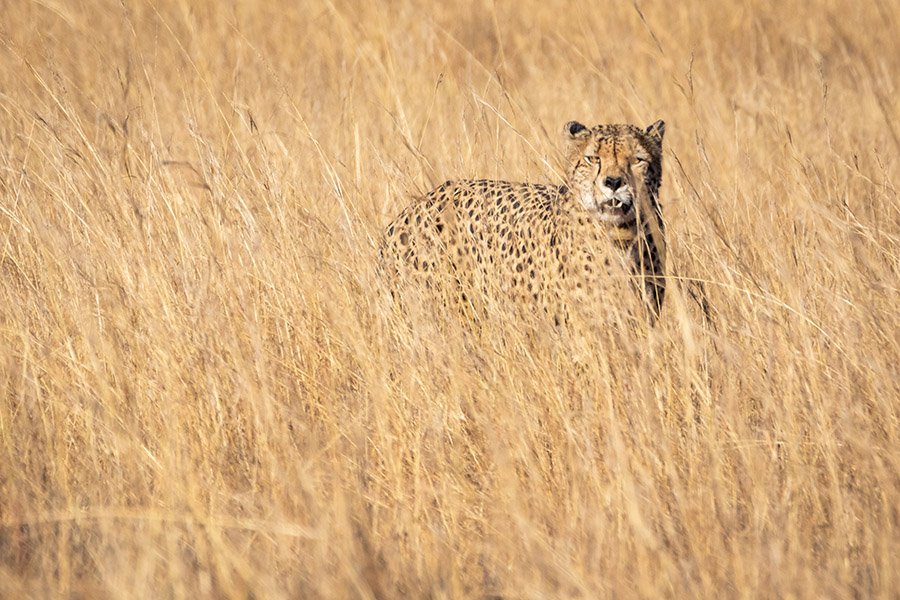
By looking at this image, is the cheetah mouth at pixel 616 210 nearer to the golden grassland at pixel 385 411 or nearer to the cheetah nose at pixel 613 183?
the cheetah nose at pixel 613 183

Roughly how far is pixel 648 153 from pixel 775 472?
153cm

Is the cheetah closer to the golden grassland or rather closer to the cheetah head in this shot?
the cheetah head

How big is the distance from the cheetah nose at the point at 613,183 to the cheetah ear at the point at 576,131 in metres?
0.31

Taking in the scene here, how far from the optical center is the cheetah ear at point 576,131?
391cm

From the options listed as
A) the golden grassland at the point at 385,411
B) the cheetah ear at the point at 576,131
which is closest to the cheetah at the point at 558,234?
the cheetah ear at the point at 576,131

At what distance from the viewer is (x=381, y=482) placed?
2613 millimetres

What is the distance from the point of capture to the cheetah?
3.56 meters

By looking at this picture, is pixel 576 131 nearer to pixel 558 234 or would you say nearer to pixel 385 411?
pixel 558 234

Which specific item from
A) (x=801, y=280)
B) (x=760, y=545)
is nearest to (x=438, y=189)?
(x=801, y=280)

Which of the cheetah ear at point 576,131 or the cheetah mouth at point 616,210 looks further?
the cheetah ear at point 576,131

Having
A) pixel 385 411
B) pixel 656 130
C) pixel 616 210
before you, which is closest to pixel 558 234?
pixel 616 210

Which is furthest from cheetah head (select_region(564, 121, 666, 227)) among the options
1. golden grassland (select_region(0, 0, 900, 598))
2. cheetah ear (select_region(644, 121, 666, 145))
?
golden grassland (select_region(0, 0, 900, 598))

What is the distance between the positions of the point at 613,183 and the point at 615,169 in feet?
0.29

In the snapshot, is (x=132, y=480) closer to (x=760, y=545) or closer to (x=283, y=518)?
(x=283, y=518)
